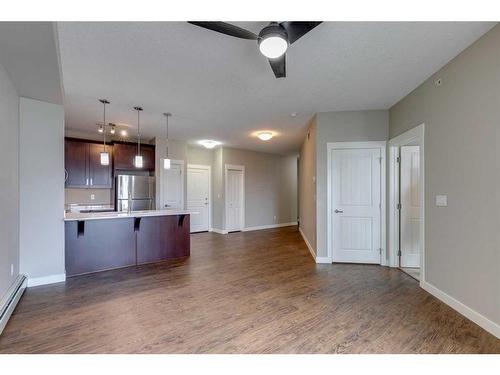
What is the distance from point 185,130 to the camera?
5.70 m

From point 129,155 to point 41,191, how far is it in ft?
9.15

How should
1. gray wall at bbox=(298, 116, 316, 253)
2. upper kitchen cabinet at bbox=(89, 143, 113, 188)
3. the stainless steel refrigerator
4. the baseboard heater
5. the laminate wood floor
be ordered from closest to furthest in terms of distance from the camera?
A: the laminate wood floor → the baseboard heater → gray wall at bbox=(298, 116, 316, 253) → upper kitchen cabinet at bbox=(89, 143, 113, 188) → the stainless steel refrigerator

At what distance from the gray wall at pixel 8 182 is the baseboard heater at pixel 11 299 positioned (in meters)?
0.06

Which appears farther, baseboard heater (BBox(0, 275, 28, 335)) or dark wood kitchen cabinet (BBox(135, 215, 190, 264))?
dark wood kitchen cabinet (BBox(135, 215, 190, 264))

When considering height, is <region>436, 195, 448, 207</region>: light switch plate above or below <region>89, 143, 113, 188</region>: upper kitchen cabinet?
below

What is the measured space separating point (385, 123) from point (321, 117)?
3.41ft

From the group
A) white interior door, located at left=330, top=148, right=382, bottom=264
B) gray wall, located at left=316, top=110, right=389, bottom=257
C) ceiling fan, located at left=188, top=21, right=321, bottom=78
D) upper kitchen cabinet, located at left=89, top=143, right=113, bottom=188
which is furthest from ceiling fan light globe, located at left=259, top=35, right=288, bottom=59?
upper kitchen cabinet, located at left=89, top=143, right=113, bottom=188

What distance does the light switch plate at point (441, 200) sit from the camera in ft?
9.11

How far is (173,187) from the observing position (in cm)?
665

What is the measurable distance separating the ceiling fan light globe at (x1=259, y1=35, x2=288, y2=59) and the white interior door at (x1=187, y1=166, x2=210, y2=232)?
593 cm

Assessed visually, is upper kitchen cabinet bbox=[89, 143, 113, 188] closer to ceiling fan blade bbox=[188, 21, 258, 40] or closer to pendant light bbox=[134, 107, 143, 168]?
pendant light bbox=[134, 107, 143, 168]

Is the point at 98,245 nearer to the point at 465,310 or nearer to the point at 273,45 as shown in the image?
the point at 273,45

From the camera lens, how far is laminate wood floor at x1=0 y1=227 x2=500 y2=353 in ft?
6.48
